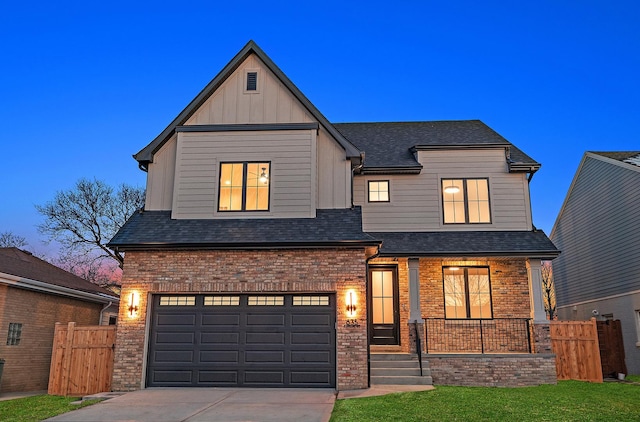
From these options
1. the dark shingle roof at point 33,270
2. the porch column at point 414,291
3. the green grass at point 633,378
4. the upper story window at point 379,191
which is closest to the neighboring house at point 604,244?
the green grass at point 633,378

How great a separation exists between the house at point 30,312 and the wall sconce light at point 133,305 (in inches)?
144

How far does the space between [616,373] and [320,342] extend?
908 cm

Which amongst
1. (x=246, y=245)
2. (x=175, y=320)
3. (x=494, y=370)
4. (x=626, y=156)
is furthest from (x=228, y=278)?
(x=626, y=156)

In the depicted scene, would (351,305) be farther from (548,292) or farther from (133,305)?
(548,292)

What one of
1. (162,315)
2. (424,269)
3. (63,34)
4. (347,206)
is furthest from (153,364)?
(63,34)

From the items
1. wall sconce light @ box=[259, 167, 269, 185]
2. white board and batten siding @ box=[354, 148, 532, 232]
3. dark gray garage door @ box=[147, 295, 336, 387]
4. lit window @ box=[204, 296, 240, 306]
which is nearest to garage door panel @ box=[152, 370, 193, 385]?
dark gray garage door @ box=[147, 295, 336, 387]

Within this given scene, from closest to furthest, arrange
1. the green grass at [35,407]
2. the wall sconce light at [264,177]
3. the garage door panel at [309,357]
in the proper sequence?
the green grass at [35,407] < the garage door panel at [309,357] < the wall sconce light at [264,177]

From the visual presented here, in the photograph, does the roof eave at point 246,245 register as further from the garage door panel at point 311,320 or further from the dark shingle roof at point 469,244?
the dark shingle roof at point 469,244

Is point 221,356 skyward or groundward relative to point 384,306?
groundward

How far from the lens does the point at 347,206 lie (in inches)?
493

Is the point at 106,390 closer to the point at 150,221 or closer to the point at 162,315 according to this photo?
the point at 162,315

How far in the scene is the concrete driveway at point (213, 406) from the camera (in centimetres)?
788

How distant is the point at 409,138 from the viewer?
56.9ft

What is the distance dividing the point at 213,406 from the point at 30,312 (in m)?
8.12
